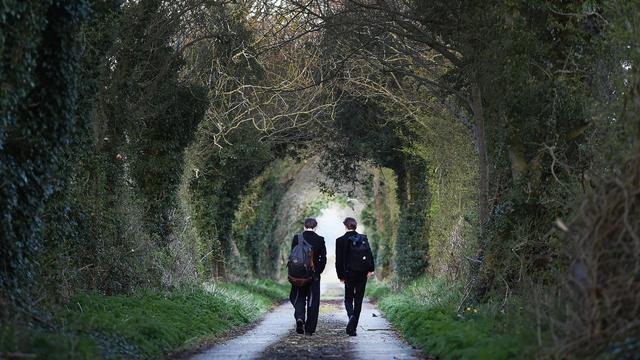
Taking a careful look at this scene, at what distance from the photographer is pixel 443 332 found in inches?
511

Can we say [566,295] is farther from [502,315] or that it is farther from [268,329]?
[268,329]

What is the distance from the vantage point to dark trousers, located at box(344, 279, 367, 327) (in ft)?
54.1

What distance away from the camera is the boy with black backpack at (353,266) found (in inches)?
647

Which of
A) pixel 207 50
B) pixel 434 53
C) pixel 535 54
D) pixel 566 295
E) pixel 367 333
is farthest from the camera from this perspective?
pixel 207 50

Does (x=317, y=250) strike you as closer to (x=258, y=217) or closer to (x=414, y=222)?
(x=414, y=222)

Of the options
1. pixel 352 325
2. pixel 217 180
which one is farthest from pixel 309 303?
pixel 217 180

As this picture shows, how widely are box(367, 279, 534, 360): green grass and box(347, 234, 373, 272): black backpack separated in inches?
52.3

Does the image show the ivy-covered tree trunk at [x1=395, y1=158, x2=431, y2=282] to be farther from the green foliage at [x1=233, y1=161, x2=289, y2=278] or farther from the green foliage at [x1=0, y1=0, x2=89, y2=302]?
the green foliage at [x1=0, y1=0, x2=89, y2=302]

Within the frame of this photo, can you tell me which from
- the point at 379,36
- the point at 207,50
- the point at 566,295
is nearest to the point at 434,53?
the point at 379,36

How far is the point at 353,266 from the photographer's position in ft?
53.9

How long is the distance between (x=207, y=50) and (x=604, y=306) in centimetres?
1760

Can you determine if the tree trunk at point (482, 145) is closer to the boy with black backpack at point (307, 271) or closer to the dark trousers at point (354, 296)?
the dark trousers at point (354, 296)

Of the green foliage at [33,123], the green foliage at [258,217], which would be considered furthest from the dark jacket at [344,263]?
the green foliage at [258,217]

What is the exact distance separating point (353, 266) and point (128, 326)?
18.0ft
